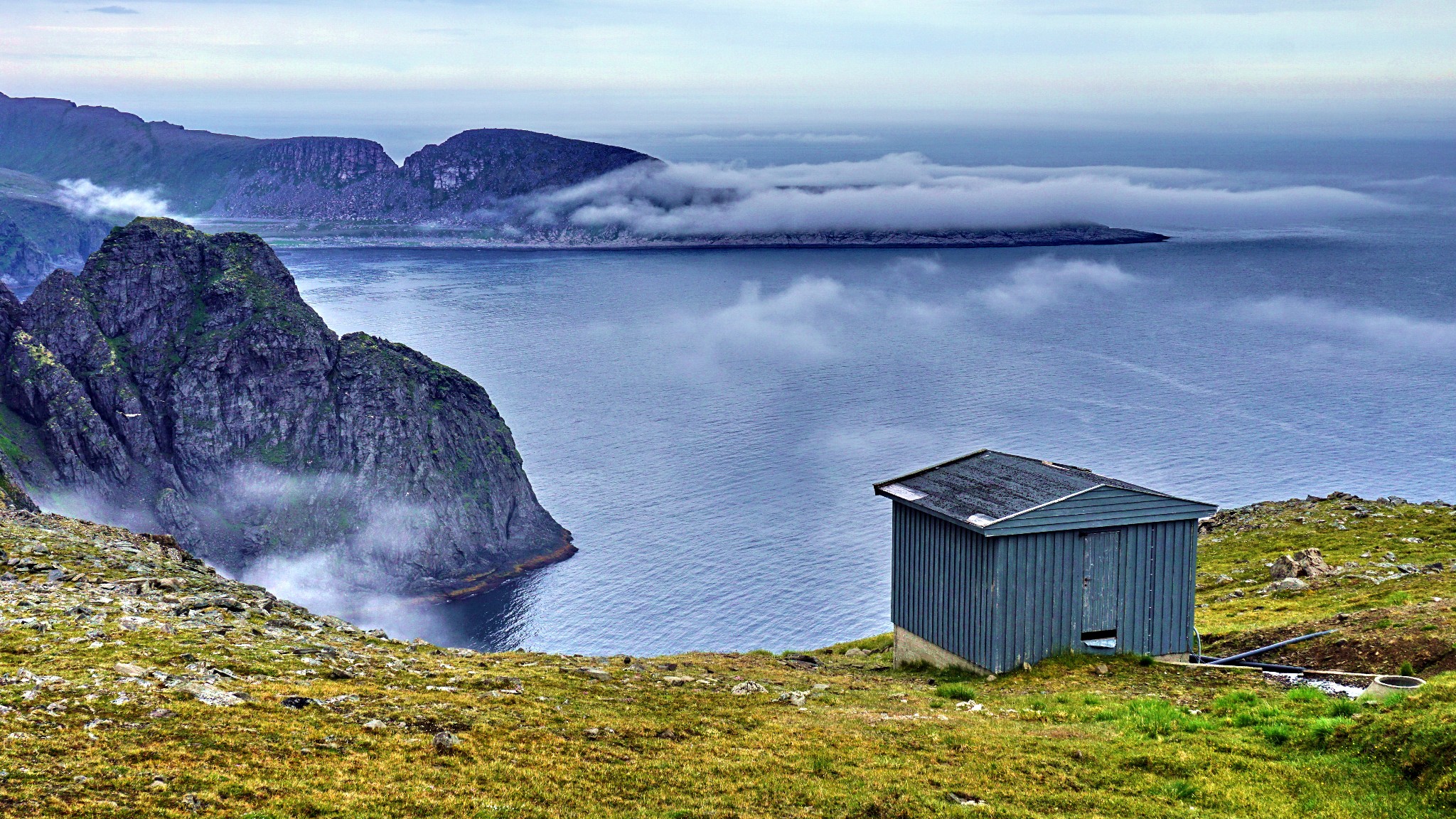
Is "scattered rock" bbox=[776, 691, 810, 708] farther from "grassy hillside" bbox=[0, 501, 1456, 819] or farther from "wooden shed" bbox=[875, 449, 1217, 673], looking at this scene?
"wooden shed" bbox=[875, 449, 1217, 673]

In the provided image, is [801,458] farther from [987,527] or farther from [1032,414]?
[987,527]

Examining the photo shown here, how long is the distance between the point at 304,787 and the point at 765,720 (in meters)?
10.0

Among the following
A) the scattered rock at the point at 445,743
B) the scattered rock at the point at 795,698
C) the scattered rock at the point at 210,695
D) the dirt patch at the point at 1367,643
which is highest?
the scattered rock at the point at 210,695

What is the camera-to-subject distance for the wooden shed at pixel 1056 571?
30469 mm

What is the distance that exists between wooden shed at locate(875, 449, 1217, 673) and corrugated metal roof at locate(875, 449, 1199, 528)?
0.07 metres

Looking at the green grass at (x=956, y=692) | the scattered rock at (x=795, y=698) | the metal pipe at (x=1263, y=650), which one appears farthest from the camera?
the metal pipe at (x=1263, y=650)

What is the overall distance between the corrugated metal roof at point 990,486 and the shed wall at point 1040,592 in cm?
59

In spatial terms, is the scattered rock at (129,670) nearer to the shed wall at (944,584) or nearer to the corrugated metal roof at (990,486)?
the shed wall at (944,584)

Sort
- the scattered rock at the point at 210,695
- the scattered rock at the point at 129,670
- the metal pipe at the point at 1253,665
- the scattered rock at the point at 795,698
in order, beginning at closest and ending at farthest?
1. the scattered rock at the point at 210,695
2. the scattered rock at the point at 129,670
3. the scattered rock at the point at 795,698
4. the metal pipe at the point at 1253,665

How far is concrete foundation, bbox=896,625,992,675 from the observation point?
31734 mm

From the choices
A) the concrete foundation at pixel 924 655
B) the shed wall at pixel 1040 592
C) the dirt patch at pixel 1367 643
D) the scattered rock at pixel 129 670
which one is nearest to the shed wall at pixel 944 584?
the shed wall at pixel 1040 592

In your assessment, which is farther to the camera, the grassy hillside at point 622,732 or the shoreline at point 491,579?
the shoreline at point 491,579

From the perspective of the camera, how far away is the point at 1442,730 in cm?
1800

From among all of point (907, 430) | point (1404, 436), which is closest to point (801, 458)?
point (907, 430)
